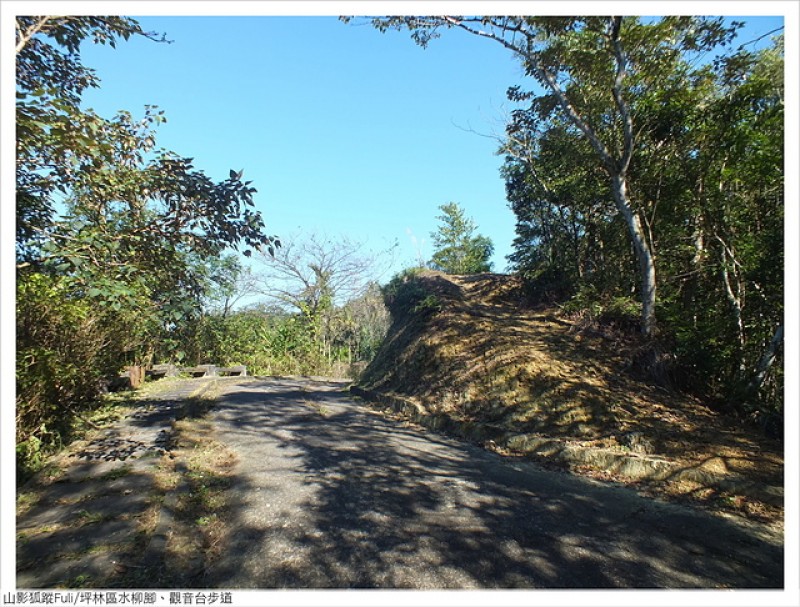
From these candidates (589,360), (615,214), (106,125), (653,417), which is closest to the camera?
(106,125)

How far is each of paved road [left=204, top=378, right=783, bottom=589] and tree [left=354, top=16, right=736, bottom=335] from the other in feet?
13.2

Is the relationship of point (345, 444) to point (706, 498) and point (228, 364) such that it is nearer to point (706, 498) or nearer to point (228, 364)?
point (706, 498)

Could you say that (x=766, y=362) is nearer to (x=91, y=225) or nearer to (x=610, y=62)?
(x=610, y=62)

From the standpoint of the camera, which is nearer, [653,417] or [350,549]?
[350,549]

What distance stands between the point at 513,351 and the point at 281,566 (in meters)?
5.93

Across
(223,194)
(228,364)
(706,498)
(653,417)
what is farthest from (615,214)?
(228,364)

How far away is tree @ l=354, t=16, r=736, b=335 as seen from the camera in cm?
625

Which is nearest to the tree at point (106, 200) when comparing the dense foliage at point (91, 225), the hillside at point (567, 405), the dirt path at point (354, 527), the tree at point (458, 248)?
the dense foliage at point (91, 225)

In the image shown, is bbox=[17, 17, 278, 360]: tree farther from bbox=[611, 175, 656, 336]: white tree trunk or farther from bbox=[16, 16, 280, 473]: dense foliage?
bbox=[611, 175, 656, 336]: white tree trunk

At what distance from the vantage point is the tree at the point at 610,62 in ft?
20.5

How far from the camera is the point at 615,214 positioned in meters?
9.27

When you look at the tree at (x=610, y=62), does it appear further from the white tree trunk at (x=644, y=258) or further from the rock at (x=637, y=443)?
the rock at (x=637, y=443)

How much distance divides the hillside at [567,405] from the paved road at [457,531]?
1.84 ft

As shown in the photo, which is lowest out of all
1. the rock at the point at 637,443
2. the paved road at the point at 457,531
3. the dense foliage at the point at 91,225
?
the paved road at the point at 457,531
